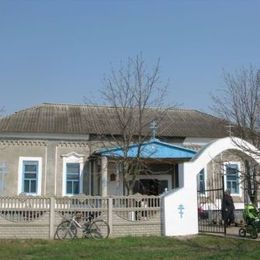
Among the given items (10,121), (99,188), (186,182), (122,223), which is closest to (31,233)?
(122,223)

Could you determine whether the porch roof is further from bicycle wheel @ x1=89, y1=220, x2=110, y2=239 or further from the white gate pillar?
bicycle wheel @ x1=89, y1=220, x2=110, y2=239

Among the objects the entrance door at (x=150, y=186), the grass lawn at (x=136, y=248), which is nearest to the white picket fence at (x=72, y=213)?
the grass lawn at (x=136, y=248)

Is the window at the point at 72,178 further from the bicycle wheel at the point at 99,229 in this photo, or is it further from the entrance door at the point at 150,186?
the bicycle wheel at the point at 99,229

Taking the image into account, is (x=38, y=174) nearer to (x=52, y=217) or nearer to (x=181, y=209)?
(x=52, y=217)

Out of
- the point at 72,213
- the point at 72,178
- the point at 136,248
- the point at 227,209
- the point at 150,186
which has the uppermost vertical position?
the point at 72,178

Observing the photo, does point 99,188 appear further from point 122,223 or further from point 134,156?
point 122,223

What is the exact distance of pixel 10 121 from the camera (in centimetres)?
2984

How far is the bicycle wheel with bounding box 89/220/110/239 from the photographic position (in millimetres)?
18019

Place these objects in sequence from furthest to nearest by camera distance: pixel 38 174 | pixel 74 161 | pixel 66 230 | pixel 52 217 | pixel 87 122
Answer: pixel 87 122 → pixel 74 161 → pixel 38 174 → pixel 52 217 → pixel 66 230

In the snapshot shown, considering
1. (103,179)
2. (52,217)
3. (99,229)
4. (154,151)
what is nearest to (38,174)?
(103,179)

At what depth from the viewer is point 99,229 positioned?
18.1 meters

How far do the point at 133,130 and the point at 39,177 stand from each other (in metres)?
5.83

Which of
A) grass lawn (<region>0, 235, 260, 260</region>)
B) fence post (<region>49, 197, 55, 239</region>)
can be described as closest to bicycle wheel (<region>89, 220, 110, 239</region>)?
grass lawn (<region>0, 235, 260, 260</region>)

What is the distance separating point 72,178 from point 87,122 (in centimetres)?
378
